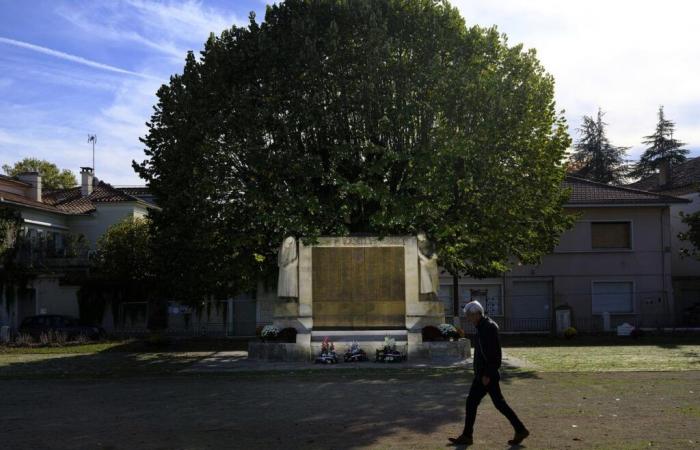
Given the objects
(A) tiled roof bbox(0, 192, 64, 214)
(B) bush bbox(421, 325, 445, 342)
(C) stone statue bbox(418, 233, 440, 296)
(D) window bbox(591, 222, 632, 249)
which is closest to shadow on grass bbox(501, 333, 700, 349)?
(B) bush bbox(421, 325, 445, 342)

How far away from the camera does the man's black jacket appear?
29.1 ft

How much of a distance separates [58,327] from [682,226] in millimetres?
35772

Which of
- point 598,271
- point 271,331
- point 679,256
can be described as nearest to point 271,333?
point 271,331

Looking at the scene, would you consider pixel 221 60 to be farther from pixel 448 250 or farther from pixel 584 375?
pixel 584 375

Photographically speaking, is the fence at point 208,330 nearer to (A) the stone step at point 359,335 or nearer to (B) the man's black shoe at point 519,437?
(A) the stone step at point 359,335

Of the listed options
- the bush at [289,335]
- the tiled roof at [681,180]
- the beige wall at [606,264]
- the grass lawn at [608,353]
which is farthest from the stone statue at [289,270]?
the tiled roof at [681,180]

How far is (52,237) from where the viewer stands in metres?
42.1

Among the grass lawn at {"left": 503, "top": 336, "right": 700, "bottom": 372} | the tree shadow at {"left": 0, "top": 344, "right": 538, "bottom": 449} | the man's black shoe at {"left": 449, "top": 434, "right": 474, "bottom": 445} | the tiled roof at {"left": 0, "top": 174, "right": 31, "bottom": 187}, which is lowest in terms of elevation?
the grass lawn at {"left": 503, "top": 336, "right": 700, "bottom": 372}

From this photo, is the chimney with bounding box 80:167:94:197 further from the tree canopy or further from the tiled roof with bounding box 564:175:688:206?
the tiled roof with bounding box 564:175:688:206

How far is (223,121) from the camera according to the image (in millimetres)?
22234

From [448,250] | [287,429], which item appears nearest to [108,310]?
[448,250]

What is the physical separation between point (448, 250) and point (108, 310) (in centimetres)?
2286

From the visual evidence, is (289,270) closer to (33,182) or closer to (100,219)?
(100,219)

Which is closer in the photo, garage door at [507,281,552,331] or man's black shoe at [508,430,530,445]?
man's black shoe at [508,430,530,445]
